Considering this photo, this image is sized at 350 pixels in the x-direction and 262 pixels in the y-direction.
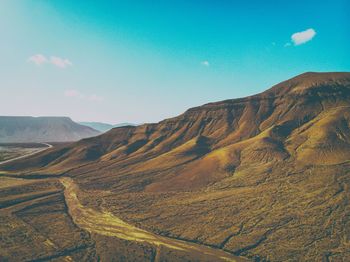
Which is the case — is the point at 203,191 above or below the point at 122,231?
above

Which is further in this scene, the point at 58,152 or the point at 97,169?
the point at 58,152

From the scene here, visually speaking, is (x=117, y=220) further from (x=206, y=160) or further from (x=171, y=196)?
(x=206, y=160)

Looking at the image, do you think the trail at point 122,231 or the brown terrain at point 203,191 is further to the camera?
the brown terrain at point 203,191

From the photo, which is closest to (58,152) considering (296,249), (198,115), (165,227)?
(198,115)

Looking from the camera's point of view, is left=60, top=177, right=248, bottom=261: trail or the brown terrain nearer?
left=60, top=177, right=248, bottom=261: trail
